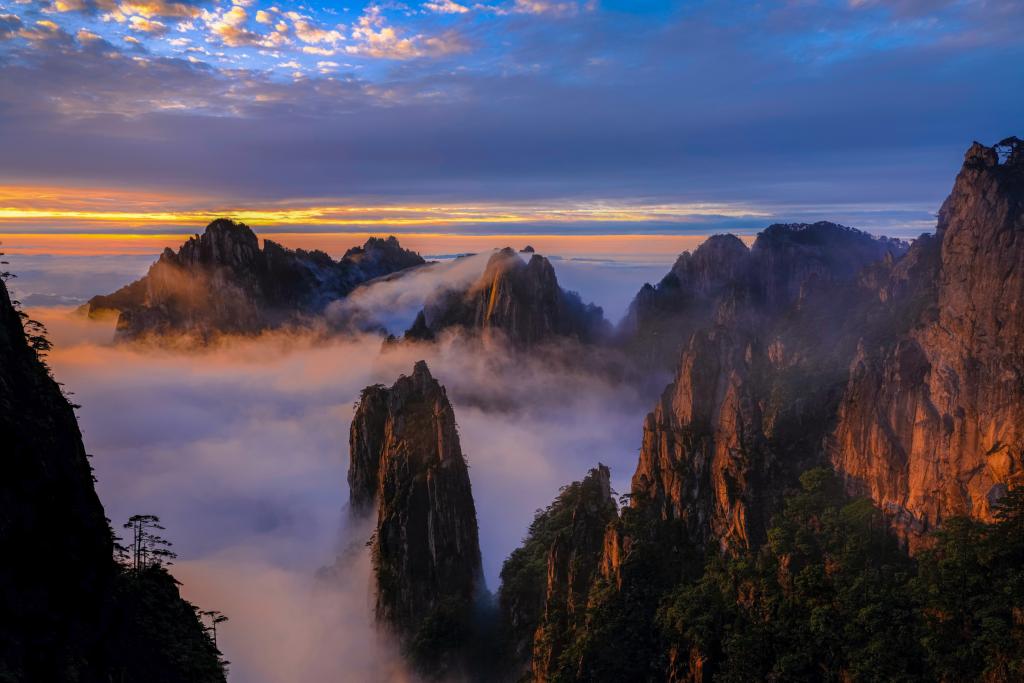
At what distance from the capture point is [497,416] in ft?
579

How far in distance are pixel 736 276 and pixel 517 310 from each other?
168 feet

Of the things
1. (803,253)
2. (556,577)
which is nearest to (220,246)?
(803,253)

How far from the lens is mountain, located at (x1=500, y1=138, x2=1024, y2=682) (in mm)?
46719

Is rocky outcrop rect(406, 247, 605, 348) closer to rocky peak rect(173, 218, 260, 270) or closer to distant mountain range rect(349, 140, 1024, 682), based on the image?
rocky peak rect(173, 218, 260, 270)

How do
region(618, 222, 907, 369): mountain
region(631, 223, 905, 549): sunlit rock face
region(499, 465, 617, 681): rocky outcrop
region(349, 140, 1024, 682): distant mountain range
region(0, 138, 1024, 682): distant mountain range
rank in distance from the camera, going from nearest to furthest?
region(0, 138, 1024, 682): distant mountain range < region(349, 140, 1024, 682): distant mountain range < region(631, 223, 905, 549): sunlit rock face < region(499, 465, 617, 681): rocky outcrop < region(618, 222, 907, 369): mountain

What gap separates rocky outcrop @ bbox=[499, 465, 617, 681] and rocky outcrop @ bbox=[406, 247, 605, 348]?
8189 centimetres

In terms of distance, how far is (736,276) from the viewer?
149125 millimetres

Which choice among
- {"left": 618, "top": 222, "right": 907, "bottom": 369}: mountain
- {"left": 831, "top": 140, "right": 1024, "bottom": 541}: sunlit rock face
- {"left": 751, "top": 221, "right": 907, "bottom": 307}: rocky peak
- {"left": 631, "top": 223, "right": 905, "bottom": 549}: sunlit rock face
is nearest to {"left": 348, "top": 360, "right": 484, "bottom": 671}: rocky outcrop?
{"left": 631, "top": 223, "right": 905, "bottom": 549}: sunlit rock face

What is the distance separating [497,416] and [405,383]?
261 ft

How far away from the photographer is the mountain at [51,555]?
3303 centimetres

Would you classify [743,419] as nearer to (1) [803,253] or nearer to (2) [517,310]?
(1) [803,253]

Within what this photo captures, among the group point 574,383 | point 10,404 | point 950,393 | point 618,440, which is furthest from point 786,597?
point 574,383

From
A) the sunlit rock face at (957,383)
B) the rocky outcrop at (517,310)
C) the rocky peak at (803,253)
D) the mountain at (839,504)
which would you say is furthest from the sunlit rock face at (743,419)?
the rocky outcrop at (517,310)

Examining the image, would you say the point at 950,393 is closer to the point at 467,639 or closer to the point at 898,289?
the point at 898,289
